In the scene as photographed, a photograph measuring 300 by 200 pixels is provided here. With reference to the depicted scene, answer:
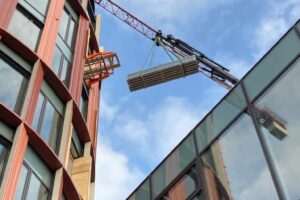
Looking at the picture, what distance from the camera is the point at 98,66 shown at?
3059 centimetres

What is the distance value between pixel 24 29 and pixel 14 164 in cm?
795

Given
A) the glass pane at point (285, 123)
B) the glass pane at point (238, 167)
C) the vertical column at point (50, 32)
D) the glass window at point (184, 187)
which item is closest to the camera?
the glass pane at point (285, 123)

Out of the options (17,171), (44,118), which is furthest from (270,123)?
(44,118)

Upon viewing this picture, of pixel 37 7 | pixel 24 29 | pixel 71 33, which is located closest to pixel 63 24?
pixel 71 33

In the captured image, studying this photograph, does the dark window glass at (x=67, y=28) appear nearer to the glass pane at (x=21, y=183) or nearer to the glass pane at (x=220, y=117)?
the glass pane at (x=21, y=183)

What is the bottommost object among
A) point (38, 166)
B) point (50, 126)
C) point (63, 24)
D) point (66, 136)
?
point (38, 166)

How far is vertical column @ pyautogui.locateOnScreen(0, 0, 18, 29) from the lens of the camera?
1934 centimetres

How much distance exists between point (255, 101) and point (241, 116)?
0.77m

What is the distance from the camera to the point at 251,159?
1436 cm

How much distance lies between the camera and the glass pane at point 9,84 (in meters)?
17.5

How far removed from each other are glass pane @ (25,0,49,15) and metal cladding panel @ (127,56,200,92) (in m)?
8.69

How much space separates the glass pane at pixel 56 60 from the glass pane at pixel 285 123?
10.8 meters

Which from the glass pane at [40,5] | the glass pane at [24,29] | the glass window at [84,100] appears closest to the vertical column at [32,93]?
the glass pane at [24,29]

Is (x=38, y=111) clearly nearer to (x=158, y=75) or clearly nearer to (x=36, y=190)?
(x=36, y=190)
